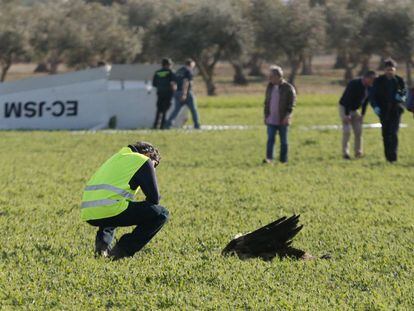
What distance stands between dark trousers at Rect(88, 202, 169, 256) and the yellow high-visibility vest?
6cm

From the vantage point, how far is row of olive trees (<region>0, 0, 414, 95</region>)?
221 ft

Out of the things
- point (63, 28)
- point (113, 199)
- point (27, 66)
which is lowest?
point (27, 66)

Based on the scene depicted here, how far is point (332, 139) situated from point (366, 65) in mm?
55026

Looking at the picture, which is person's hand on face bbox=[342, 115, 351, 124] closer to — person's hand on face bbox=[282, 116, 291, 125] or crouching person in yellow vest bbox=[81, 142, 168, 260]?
person's hand on face bbox=[282, 116, 291, 125]

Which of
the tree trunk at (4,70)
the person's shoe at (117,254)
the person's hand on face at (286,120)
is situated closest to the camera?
the person's shoe at (117,254)

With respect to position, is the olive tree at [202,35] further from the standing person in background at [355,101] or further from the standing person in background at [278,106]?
the standing person in background at [278,106]

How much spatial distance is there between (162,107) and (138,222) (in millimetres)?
16311

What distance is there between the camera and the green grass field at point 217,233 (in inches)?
274

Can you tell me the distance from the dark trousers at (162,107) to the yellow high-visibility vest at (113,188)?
16.0m

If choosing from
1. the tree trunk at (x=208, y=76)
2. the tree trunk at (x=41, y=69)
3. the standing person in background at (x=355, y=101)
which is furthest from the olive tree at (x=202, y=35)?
the standing person in background at (x=355, y=101)

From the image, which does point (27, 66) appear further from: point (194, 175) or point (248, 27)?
point (194, 175)

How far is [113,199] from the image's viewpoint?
26.6 feet

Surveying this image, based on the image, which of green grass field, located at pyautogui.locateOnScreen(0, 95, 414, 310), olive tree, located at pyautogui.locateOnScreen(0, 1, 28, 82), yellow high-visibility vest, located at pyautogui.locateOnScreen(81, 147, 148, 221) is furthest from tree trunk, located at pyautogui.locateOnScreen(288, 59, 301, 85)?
yellow high-visibility vest, located at pyautogui.locateOnScreen(81, 147, 148, 221)

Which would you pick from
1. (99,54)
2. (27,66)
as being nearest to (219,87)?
(99,54)
